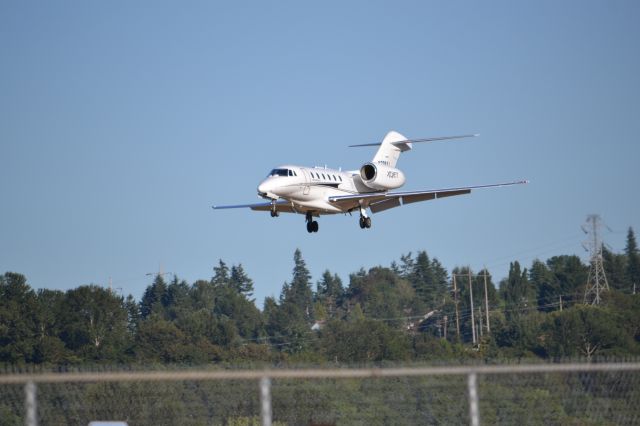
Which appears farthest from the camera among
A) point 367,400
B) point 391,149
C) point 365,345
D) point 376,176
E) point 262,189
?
point 365,345

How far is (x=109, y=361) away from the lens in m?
60.9

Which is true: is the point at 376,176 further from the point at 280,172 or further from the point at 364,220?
the point at 280,172

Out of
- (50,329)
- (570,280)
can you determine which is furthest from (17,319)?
(570,280)

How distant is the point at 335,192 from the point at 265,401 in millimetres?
27128

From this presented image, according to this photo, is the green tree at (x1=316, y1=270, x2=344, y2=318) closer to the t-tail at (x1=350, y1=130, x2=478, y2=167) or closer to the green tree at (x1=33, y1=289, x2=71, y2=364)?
the green tree at (x1=33, y1=289, x2=71, y2=364)

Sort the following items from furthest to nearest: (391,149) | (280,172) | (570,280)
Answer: (570,280)
(391,149)
(280,172)

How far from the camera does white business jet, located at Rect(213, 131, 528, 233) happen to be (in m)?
36.3

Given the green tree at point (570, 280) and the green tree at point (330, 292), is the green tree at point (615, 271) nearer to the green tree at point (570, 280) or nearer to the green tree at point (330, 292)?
the green tree at point (570, 280)

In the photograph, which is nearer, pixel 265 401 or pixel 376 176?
pixel 265 401

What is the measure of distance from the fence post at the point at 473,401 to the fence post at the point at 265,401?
7.59 ft

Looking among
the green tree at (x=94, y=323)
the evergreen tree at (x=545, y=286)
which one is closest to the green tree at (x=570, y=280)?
the evergreen tree at (x=545, y=286)

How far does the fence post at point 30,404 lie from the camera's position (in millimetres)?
11609

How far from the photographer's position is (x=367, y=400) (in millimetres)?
13297

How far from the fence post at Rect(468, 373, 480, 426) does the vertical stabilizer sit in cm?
3317
